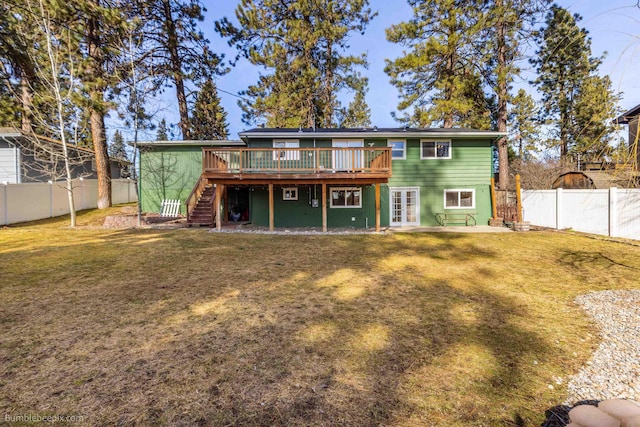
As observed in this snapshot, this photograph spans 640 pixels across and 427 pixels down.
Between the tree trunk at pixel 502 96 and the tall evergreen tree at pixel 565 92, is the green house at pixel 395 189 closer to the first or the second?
the tree trunk at pixel 502 96

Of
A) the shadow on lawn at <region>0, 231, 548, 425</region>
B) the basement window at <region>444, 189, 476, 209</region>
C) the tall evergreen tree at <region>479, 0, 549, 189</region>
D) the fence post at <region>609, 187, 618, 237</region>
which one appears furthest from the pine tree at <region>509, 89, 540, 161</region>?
the shadow on lawn at <region>0, 231, 548, 425</region>

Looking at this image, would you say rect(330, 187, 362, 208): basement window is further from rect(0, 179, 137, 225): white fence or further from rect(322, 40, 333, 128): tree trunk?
rect(0, 179, 137, 225): white fence

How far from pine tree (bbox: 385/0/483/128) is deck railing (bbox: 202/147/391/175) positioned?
23.8ft

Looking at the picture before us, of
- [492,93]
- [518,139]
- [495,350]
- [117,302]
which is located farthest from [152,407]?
[518,139]

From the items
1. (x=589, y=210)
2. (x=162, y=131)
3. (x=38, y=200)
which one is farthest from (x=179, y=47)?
(x=589, y=210)

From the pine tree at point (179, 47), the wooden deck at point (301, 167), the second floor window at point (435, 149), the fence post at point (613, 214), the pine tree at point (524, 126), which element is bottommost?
the fence post at point (613, 214)

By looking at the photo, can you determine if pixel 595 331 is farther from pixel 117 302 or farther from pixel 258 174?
pixel 258 174

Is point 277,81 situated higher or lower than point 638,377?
higher

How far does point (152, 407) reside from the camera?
245cm

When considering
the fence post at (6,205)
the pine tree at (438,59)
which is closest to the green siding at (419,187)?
the pine tree at (438,59)

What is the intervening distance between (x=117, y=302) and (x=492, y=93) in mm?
20867

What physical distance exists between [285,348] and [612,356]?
3683 millimetres

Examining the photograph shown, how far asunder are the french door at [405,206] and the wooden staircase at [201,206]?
27.5ft

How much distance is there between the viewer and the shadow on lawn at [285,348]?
2490 millimetres
